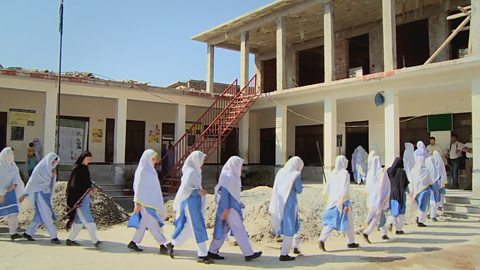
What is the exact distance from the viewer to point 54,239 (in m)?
7.16

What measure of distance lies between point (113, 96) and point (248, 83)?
5.00 metres

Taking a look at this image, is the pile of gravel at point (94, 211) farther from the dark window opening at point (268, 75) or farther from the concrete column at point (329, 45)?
the dark window opening at point (268, 75)

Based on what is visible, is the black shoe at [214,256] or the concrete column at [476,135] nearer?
the black shoe at [214,256]

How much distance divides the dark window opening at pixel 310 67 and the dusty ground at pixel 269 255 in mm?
11854

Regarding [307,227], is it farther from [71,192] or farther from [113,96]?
[113,96]

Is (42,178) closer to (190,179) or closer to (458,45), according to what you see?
(190,179)

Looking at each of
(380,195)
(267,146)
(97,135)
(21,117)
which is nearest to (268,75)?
(267,146)

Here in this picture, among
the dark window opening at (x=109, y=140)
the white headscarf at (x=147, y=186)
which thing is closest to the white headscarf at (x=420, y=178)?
the white headscarf at (x=147, y=186)

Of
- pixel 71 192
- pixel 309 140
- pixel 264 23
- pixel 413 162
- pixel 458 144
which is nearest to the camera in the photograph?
pixel 71 192

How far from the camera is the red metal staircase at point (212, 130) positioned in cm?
1380

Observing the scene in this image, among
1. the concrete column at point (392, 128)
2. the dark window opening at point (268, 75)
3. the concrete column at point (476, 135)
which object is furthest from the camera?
the dark window opening at point (268, 75)

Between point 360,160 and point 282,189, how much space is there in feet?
30.2

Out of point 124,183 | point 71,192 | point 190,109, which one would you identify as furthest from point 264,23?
point 71,192

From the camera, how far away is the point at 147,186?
6.52 m
